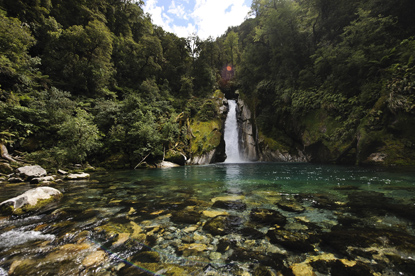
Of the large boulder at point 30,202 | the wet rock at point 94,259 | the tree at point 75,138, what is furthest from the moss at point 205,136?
the wet rock at point 94,259

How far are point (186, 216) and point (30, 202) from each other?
4132 millimetres

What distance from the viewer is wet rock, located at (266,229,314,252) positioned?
8.04 feet

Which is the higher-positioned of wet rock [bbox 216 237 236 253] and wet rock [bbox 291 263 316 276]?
wet rock [bbox 291 263 316 276]

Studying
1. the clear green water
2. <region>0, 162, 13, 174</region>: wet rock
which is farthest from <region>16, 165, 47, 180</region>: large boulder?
the clear green water

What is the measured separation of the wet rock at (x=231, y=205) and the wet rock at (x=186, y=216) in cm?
72

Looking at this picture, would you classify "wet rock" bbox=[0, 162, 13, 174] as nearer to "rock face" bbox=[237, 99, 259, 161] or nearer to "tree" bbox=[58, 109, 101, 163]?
"tree" bbox=[58, 109, 101, 163]

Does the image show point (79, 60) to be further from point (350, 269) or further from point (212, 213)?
point (350, 269)

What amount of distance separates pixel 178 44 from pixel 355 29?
81.7ft

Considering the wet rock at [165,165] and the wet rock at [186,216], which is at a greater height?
the wet rock at [165,165]

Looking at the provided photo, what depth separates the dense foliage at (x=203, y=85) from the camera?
10781mm

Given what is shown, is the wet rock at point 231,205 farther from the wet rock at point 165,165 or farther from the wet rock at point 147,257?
the wet rock at point 165,165

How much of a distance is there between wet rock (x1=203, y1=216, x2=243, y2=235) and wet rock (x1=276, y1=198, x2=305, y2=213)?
54.1 inches

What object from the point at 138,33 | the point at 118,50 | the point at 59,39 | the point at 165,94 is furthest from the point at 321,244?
the point at 138,33

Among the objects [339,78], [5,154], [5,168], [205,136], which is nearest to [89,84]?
[5,154]
